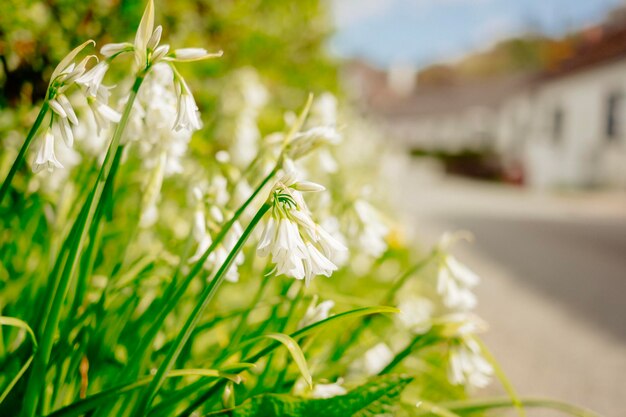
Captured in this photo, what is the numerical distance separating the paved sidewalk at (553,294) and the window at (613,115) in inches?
234

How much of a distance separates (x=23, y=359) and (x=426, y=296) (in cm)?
313

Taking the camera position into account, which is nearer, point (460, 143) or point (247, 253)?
point (247, 253)

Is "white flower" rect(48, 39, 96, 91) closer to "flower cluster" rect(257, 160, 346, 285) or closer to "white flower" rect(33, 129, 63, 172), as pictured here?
"white flower" rect(33, 129, 63, 172)

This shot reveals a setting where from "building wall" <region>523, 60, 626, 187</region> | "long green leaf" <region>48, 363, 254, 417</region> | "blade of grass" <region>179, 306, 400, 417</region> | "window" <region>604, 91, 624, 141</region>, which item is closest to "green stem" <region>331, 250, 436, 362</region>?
"blade of grass" <region>179, 306, 400, 417</region>

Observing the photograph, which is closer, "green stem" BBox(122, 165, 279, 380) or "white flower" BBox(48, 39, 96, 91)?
"white flower" BBox(48, 39, 96, 91)

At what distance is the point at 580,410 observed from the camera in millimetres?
1174

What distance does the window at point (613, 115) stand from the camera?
54.6ft

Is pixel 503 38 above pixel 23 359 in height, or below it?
above

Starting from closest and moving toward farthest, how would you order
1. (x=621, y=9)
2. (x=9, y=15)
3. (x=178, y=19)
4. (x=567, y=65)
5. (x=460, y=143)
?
(x=9, y=15) < (x=178, y=19) < (x=567, y=65) < (x=621, y=9) < (x=460, y=143)

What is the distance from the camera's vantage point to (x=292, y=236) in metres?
0.79

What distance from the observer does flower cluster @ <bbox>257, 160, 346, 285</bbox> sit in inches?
31.0

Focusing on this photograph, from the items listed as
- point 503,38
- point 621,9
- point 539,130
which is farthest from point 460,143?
point 503,38

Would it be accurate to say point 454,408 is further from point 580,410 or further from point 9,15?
point 9,15

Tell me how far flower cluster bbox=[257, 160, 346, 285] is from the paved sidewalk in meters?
1.92
